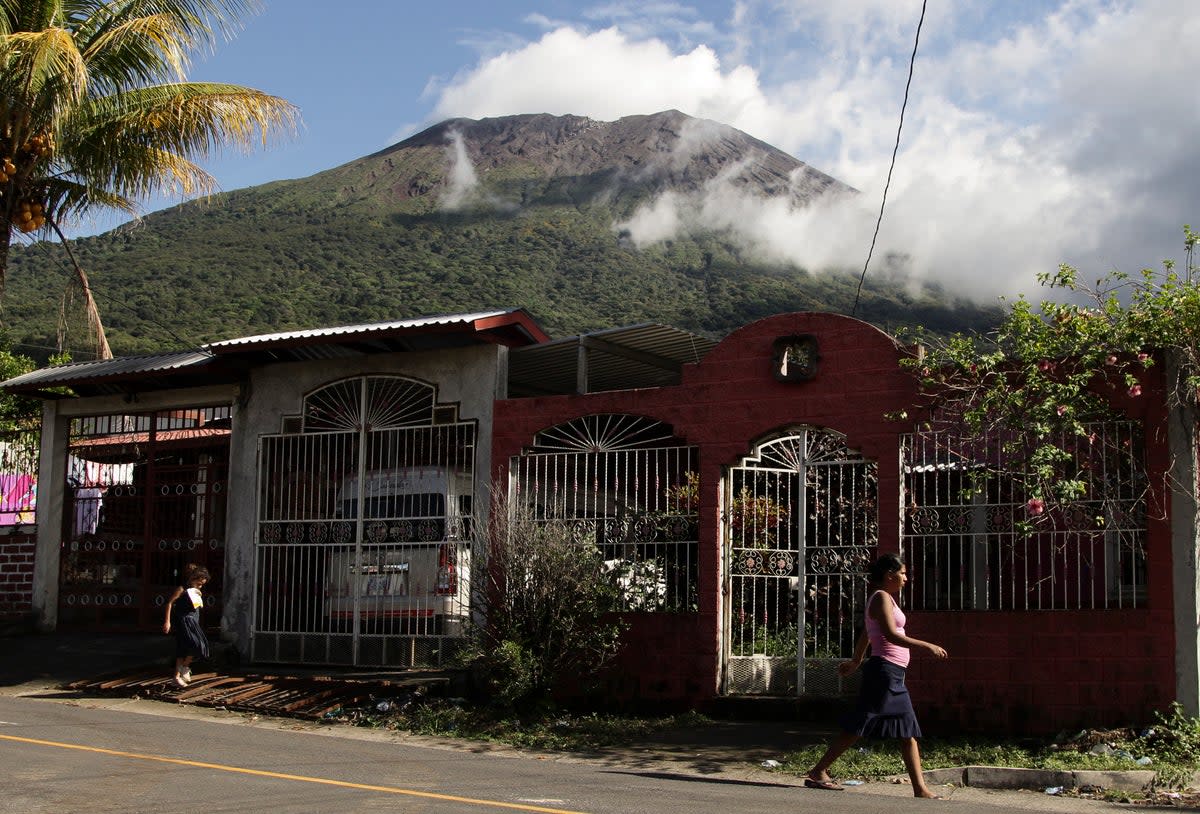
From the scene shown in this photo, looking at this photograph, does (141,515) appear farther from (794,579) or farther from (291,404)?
(794,579)

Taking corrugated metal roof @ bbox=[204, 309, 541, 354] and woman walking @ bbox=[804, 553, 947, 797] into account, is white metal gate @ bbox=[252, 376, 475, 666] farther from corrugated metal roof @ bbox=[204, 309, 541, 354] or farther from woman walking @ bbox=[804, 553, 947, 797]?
woman walking @ bbox=[804, 553, 947, 797]

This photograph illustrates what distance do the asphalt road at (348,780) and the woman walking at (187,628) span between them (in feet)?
6.31

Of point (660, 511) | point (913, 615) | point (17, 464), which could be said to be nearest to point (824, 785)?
point (913, 615)

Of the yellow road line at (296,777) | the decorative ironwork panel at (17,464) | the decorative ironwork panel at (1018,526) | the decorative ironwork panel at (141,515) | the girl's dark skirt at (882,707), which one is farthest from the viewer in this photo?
the decorative ironwork panel at (17,464)

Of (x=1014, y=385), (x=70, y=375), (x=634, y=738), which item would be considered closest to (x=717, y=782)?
(x=634, y=738)

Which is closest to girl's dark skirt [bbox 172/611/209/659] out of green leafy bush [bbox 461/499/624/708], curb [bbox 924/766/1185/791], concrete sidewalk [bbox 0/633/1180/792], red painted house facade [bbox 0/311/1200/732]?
concrete sidewalk [bbox 0/633/1180/792]

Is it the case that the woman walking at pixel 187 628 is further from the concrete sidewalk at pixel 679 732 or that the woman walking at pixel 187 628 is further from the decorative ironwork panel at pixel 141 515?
the decorative ironwork panel at pixel 141 515

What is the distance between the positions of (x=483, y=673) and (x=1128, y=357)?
6180 millimetres

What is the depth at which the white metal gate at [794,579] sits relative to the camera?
38.7 ft

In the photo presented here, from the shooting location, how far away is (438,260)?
2366 inches

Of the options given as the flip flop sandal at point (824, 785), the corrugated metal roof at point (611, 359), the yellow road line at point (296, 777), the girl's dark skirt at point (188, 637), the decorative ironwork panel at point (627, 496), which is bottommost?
the flip flop sandal at point (824, 785)

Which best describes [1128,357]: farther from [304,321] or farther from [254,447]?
[304,321]

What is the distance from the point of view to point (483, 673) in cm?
1212

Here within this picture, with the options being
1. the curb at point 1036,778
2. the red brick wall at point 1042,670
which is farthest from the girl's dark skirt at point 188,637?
the curb at point 1036,778
